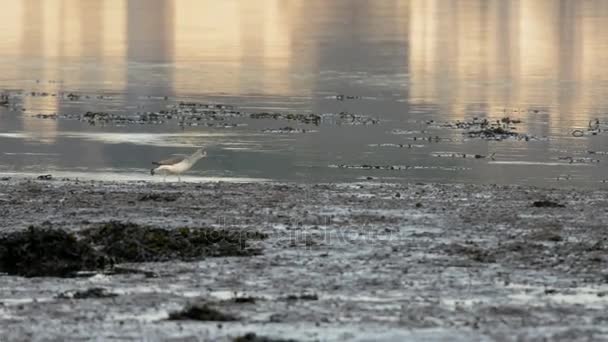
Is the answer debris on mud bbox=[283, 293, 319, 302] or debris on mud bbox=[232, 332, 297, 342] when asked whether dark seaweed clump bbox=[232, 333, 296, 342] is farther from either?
debris on mud bbox=[283, 293, 319, 302]

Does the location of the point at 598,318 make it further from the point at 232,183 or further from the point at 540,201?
the point at 232,183

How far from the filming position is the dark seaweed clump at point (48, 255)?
18.5 meters

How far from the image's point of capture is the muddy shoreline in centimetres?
1495

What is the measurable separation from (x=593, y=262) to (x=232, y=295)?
440cm

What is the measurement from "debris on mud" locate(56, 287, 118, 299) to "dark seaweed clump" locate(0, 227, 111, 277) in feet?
4.88

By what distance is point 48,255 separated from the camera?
1870cm

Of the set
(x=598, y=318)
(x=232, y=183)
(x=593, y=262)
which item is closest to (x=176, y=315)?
(x=598, y=318)

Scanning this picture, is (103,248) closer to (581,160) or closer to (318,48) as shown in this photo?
(581,160)

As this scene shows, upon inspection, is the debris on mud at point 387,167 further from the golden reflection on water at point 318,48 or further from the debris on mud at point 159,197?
the golden reflection on water at point 318,48

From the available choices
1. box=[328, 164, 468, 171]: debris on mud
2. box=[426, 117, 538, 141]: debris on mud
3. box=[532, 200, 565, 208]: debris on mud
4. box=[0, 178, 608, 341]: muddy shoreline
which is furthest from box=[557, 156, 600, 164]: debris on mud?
box=[532, 200, 565, 208]: debris on mud

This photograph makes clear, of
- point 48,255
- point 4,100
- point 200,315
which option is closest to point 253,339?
point 200,315

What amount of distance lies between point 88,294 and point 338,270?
3.06 m

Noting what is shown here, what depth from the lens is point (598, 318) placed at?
15281mm

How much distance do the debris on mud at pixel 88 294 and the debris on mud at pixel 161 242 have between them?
7.00 feet
